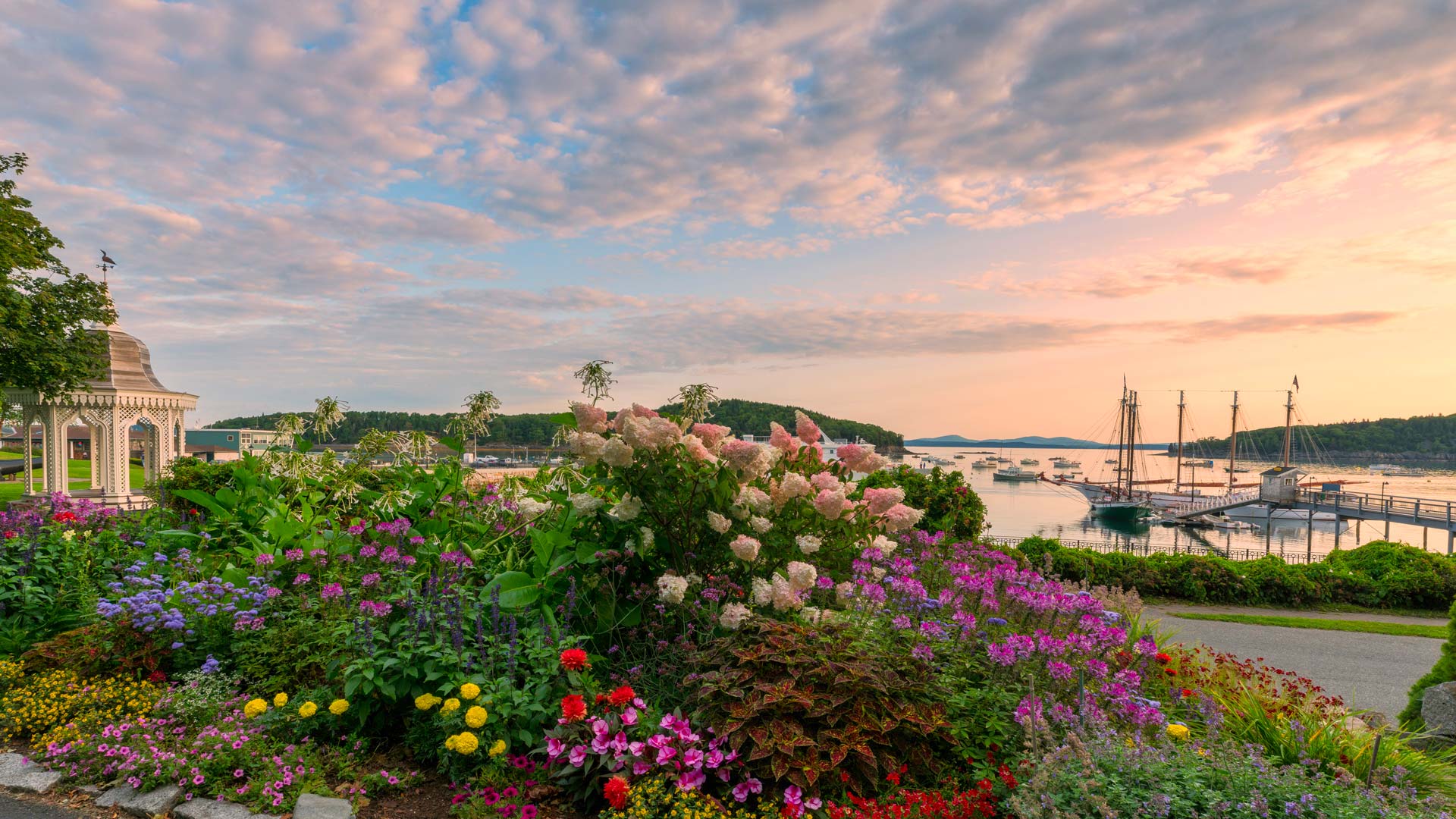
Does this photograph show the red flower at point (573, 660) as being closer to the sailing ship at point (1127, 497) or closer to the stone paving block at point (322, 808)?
the stone paving block at point (322, 808)

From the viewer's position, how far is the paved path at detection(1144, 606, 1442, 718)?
20.2 feet

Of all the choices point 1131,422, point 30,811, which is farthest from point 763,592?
point 1131,422

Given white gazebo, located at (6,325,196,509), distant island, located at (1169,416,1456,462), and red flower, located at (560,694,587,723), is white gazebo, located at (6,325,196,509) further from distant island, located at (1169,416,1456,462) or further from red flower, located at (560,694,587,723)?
distant island, located at (1169,416,1456,462)

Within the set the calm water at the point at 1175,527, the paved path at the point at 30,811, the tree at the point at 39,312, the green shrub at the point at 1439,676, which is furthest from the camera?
the calm water at the point at 1175,527

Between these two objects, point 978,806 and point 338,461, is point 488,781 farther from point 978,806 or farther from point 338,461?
point 338,461

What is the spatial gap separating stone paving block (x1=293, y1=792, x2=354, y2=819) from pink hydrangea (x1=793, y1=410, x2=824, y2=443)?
9.23 feet

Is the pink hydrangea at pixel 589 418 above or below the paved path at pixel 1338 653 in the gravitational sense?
above

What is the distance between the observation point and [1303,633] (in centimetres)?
833

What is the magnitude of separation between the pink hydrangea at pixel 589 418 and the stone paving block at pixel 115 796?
2517 millimetres

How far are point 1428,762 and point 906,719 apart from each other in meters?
2.67

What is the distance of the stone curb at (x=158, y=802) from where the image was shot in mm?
2863

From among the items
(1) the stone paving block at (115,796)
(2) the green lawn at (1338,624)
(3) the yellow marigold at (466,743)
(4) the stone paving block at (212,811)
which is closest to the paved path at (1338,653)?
(2) the green lawn at (1338,624)

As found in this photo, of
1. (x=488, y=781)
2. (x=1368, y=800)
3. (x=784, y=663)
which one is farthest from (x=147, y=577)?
(x=1368, y=800)

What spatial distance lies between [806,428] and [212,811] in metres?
3.29
